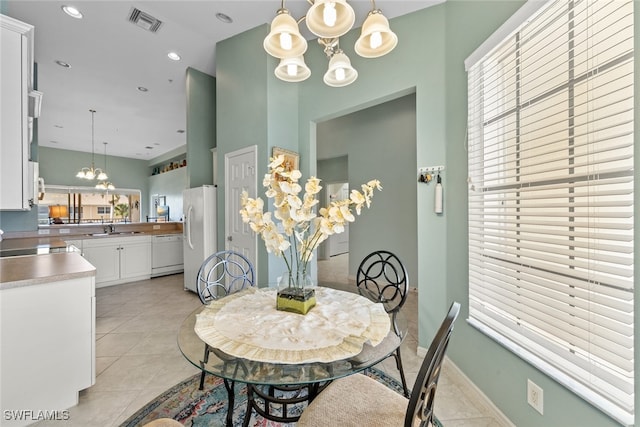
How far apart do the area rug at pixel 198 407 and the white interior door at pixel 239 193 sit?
1.42 m

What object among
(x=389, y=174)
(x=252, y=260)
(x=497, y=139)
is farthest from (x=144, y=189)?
(x=497, y=139)

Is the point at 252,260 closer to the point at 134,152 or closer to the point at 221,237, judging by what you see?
the point at 221,237

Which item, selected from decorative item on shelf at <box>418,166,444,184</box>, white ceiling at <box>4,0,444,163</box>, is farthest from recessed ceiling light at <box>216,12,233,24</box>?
decorative item on shelf at <box>418,166,444,184</box>

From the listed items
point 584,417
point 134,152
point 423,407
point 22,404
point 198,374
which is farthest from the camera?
point 134,152

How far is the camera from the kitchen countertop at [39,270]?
1550mm

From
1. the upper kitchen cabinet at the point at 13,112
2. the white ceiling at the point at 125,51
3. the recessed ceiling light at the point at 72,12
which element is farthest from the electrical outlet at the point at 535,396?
the recessed ceiling light at the point at 72,12

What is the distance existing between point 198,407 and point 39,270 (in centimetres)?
140

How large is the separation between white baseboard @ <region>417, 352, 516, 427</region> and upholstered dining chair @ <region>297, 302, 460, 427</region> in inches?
37.2

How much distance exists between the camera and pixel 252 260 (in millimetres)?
3168

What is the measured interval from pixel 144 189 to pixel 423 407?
10.6m

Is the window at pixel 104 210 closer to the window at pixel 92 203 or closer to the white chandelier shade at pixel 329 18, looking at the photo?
the window at pixel 92 203

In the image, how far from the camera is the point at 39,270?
69.4 inches

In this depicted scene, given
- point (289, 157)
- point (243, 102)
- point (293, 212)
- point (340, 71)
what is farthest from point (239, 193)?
point (293, 212)

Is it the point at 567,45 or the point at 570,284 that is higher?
the point at 567,45
